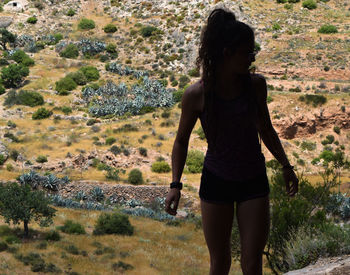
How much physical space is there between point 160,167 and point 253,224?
85.8ft

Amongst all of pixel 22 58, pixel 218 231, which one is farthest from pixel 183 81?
pixel 218 231

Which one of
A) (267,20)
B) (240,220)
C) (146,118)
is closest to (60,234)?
(240,220)

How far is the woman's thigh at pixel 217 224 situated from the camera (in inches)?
123

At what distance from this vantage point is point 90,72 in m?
46.1

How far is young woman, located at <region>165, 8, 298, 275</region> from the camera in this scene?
3.02m

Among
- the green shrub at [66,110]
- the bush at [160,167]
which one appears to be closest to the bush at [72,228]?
the bush at [160,167]

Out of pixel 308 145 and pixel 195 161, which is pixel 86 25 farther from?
pixel 308 145

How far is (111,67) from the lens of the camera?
4781 cm

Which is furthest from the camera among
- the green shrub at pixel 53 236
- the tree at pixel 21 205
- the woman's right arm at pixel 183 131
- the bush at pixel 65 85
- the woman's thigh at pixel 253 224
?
the bush at pixel 65 85

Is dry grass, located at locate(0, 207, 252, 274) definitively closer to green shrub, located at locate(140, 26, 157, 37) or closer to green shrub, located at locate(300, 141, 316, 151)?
green shrub, located at locate(300, 141, 316, 151)

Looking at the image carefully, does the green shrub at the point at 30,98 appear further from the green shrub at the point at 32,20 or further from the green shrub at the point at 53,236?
the green shrub at the point at 53,236

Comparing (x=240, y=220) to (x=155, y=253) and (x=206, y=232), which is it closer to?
(x=206, y=232)

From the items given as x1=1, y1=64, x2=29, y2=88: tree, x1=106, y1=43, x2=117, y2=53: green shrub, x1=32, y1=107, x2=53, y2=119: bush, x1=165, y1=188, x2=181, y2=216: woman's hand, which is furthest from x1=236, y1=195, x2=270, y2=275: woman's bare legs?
x1=106, y1=43, x2=117, y2=53: green shrub

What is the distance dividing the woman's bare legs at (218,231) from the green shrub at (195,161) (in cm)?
2593
